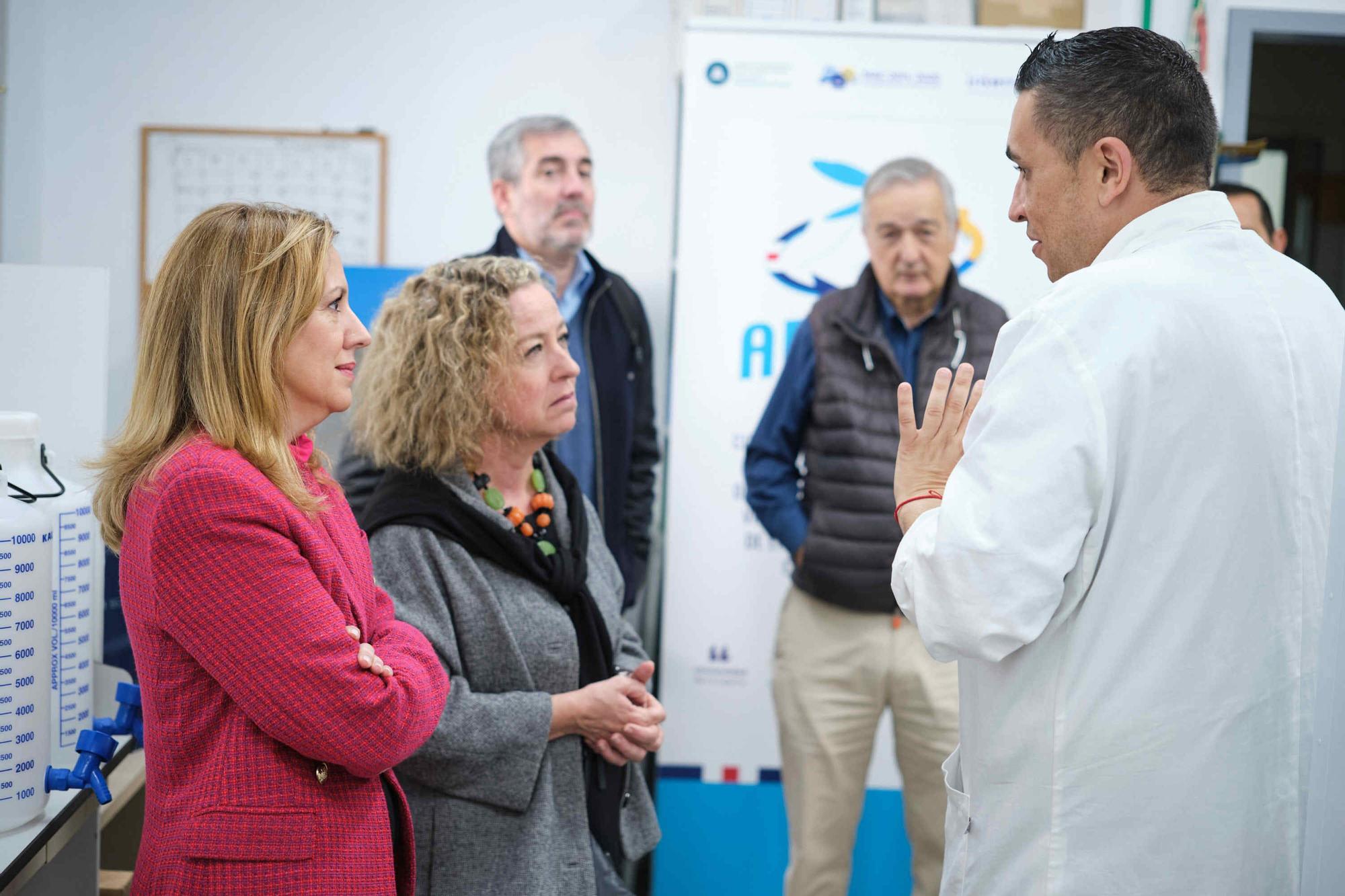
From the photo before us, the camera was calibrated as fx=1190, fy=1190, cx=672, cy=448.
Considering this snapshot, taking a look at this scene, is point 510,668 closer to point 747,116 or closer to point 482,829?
point 482,829

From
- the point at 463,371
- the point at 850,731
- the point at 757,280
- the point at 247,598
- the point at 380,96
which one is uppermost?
the point at 380,96

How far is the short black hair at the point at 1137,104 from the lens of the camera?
4.45 feet

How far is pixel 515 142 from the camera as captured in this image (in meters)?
3.29

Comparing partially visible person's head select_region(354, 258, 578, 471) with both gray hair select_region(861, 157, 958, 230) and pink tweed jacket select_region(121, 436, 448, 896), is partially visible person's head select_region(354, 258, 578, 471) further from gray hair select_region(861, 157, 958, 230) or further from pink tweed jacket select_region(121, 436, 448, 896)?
gray hair select_region(861, 157, 958, 230)

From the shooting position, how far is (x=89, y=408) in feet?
6.21

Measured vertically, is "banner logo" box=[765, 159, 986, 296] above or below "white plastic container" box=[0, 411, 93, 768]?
above

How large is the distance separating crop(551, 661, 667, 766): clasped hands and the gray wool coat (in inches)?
1.2

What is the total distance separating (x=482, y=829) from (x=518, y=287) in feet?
2.75

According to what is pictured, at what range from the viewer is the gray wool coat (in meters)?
1.68

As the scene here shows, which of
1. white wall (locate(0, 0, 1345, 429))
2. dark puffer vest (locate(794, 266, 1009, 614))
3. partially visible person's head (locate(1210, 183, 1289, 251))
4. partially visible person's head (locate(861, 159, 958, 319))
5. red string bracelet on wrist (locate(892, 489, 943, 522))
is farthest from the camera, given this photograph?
white wall (locate(0, 0, 1345, 429))

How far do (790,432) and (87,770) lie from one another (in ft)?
6.11

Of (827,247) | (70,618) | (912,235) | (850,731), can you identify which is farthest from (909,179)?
(70,618)

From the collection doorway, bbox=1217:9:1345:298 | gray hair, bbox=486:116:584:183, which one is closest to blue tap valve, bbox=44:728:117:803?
gray hair, bbox=486:116:584:183

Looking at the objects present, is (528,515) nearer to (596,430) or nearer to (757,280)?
(596,430)
